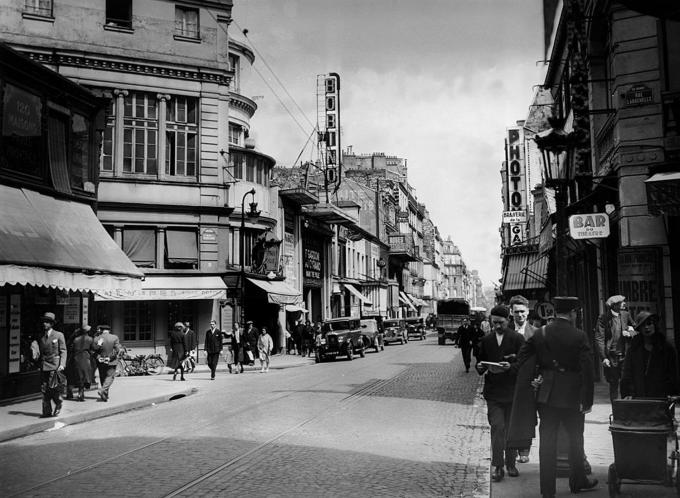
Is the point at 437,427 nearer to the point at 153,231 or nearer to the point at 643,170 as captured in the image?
the point at 643,170

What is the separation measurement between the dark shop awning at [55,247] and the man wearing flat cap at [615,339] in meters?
11.0

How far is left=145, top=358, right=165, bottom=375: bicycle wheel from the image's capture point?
26409 millimetres

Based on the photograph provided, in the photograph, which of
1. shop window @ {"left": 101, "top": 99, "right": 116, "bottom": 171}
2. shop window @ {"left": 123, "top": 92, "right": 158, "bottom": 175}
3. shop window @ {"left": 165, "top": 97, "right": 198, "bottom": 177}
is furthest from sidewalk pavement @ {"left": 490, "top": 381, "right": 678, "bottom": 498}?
shop window @ {"left": 101, "top": 99, "right": 116, "bottom": 171}

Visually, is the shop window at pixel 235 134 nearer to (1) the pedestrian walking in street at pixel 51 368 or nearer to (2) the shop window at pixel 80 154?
(2) the shop window at pixel 80 154

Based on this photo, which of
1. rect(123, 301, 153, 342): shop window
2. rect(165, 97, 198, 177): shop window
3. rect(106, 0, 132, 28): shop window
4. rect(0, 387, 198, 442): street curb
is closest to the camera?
rect(0, 387, 198, 442): street curb

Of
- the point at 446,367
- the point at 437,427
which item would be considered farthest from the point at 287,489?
the point at 446,367

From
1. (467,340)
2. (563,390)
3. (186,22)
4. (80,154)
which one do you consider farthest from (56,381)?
(186,22)

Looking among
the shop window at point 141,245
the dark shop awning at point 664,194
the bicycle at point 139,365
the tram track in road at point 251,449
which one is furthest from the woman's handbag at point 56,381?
the shop window at point 141,245

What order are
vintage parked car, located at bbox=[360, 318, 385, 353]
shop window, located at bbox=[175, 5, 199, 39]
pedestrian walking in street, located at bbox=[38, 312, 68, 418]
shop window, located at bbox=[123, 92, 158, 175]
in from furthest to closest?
1. vintage parked car, located at bbox=[360, 318, 385, 353]
2. shop window, located at bbox=[175, 5, 199, 39]
3. shop window, located at bbox=[123, 92, 158, 175]
4. pedestrian walking in street, located at bbox=[38, 312, 68, 418]

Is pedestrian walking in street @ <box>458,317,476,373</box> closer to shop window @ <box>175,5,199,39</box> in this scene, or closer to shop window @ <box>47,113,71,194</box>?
shop window @ <box>47,113,71,194</box>

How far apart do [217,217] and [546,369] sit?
85.7 feet

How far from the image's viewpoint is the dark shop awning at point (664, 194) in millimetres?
11969

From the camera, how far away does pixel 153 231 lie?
30.9 meters

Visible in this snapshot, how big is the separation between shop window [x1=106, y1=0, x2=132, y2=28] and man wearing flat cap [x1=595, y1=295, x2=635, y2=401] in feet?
84.2
